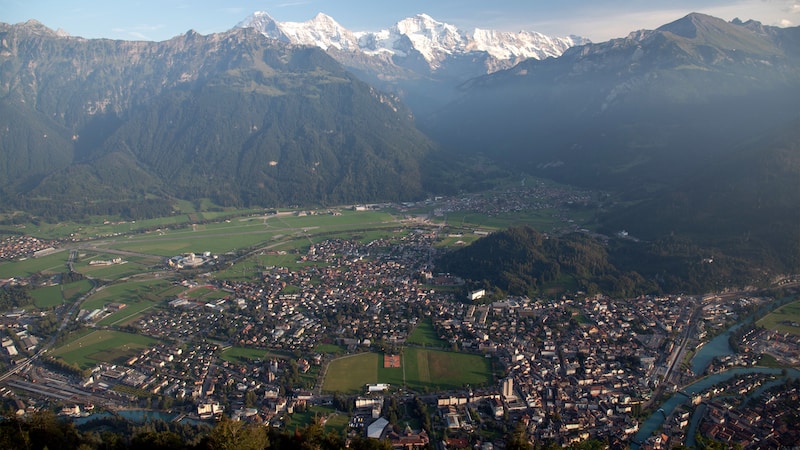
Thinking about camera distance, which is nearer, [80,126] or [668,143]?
[668,143]

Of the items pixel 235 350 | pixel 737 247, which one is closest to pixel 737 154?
pixel 737 247

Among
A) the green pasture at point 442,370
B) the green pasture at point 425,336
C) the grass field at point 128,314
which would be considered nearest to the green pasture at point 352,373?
the green pasture at point 442,370

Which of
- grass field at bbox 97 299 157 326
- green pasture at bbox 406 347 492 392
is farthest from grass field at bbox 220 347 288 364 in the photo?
grass field at bbox 97 299 157 326

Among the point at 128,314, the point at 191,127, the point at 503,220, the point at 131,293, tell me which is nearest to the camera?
the point at 128,314

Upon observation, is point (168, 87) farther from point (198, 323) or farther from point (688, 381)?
point (688, 381)

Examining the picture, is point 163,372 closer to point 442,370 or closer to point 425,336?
point 425,336

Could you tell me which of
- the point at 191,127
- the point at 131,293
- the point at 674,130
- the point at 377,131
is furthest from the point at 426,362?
the point at 191,127
